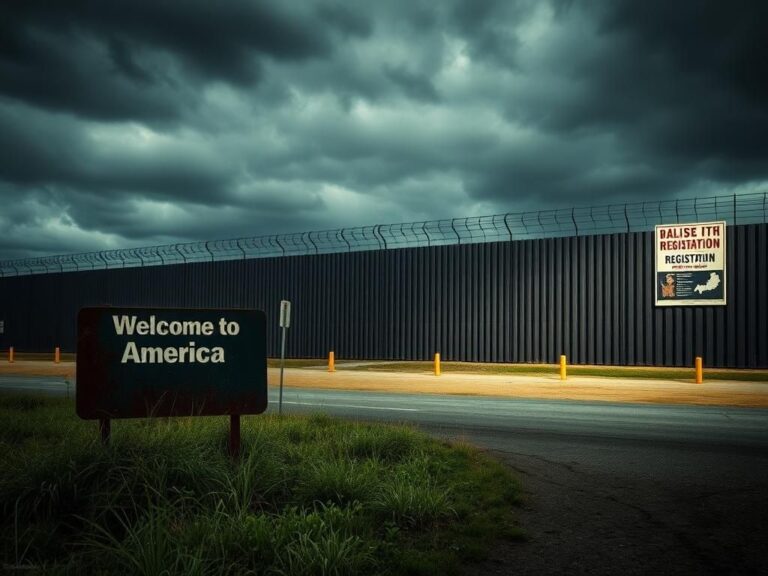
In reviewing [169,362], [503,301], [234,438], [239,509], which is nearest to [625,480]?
[234,438]

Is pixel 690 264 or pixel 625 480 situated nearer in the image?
pixel 625 480

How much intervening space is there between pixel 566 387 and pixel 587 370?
7.45m

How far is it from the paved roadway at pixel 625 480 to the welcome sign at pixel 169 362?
2.89m

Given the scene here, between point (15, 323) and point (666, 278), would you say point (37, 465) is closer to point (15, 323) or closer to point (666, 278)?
point (666, 278)

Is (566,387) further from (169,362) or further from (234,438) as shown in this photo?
(169,362)

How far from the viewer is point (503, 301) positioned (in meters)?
31.1

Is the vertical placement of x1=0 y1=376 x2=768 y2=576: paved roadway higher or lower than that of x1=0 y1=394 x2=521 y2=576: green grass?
lower

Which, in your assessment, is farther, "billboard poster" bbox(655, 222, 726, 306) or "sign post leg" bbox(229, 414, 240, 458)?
"billboard poster" bbox(655, 222, 726, 306)

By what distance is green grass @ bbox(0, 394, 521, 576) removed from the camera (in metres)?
3.84

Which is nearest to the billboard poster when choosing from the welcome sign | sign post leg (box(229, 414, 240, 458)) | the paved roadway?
the paved roadway

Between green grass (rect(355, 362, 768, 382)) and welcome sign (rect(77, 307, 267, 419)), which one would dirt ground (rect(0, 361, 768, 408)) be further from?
welcome sign (rect(77, 307, 267, 419))

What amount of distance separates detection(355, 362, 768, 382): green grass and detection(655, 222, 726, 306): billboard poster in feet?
10.2

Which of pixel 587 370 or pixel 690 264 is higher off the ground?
pixel 690 264

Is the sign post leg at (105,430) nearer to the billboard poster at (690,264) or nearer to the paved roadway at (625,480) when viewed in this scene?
the paved roadway at (625,480)
